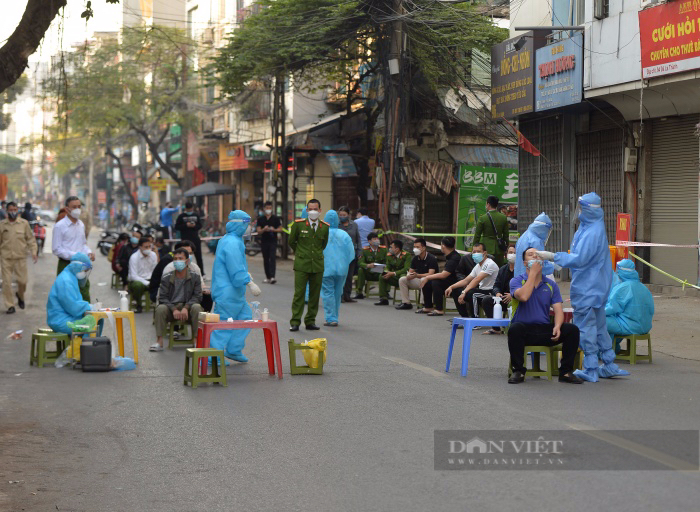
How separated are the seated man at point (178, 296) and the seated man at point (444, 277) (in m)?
5.11

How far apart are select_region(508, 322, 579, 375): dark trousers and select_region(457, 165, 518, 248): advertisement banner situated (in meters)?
20.7

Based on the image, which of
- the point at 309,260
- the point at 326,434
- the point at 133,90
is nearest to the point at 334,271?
the point at 309,260

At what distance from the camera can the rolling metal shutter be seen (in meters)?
20.3

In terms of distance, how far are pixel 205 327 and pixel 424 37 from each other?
1789cm

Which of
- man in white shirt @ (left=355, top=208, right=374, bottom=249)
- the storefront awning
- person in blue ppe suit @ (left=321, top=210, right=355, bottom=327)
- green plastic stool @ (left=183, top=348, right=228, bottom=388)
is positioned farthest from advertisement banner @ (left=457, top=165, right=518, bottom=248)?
green plastic stool @ (left=183, top=348, right=228, bottom=388)

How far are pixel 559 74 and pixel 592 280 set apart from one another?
1262 cm

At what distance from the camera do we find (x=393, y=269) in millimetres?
19984

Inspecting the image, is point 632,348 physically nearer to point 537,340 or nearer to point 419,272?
point 537,340

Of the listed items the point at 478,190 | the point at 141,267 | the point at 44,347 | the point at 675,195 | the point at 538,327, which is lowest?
the point at 44,347

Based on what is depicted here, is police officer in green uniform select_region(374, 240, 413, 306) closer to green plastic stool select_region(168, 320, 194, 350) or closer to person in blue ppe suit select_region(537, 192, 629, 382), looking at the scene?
green plastic stool select_region(168, 320, 194, 350)

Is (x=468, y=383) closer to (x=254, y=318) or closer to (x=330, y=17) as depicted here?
(x=254, y=318)

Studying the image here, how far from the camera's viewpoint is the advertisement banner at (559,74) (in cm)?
2158

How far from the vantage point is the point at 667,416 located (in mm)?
8562

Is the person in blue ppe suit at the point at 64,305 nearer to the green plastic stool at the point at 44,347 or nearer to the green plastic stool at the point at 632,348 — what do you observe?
the green plastic stool at the point at 44,347
